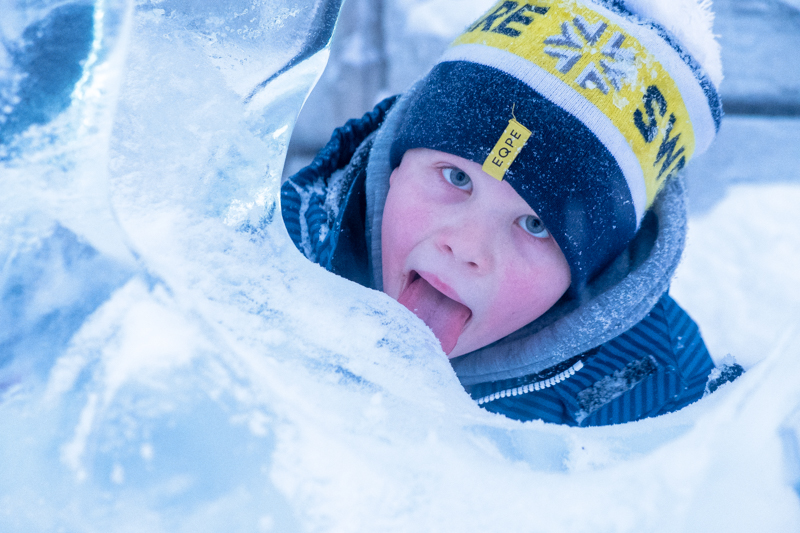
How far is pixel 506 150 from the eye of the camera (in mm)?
495

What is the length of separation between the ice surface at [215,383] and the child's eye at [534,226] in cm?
23

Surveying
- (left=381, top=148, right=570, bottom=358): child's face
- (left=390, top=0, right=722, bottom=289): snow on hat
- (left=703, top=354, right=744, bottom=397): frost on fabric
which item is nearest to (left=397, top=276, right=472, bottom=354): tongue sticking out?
(left=381, top=148, right=570, bottom=358): child's face

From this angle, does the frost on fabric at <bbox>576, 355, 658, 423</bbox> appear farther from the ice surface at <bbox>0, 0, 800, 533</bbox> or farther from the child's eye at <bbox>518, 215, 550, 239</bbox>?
the ice surface at <bbox>0, 0, 800, 533</bbox>

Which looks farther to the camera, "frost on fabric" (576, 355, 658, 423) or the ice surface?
"frost on fabric" (576, 355, 658, 423)

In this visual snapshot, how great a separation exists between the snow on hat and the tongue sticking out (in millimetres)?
117

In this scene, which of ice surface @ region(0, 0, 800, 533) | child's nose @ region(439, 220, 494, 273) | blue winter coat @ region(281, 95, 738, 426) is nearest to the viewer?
ice surface @ region(0, 0, 800, 533)

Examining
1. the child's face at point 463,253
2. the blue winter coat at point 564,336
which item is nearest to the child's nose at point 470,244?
the child's face at point 463,253

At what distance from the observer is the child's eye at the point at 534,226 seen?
1.74 feet

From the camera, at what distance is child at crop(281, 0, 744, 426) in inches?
19.7

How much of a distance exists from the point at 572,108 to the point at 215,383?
39cm

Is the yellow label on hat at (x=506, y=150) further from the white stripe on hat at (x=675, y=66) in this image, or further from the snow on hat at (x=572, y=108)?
the white stripe on hat at (x=675, y=66)

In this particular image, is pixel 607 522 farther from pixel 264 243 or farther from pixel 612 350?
pixel 612 350

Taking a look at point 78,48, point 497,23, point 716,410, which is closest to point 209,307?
point 78,48

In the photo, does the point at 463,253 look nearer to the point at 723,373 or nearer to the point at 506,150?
the point at 506,150
